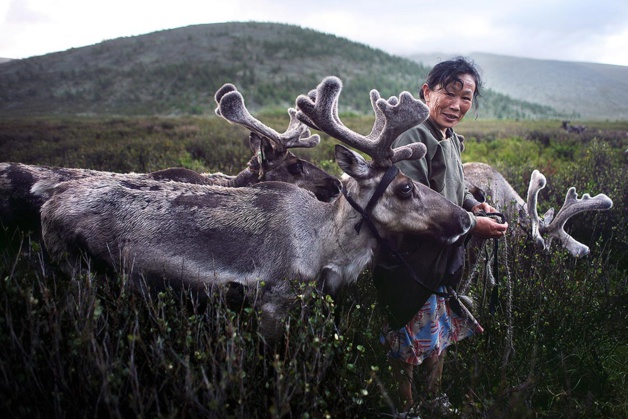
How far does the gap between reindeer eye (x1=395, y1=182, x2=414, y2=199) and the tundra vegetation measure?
0.78 metres

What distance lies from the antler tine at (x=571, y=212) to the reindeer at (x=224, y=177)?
2577mm

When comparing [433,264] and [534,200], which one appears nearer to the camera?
[433,264]

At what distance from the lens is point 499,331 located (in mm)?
3021

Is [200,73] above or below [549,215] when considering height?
above

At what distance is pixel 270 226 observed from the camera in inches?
106

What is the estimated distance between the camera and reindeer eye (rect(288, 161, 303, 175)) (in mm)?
4457

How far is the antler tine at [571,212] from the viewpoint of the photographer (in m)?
4.27

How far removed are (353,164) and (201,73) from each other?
4118cm

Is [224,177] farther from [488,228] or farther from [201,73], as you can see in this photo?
[201,73]

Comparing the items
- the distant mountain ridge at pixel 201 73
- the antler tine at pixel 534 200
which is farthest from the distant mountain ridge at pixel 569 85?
the antler tine at pixel 534 200

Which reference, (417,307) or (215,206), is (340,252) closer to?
(417,307)

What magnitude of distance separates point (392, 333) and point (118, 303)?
6.01 feet

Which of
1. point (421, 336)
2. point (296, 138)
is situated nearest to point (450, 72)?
point (421, 336)

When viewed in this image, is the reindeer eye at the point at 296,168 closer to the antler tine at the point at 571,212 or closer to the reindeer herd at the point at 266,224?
the reindeer herd at the point at 266,224
